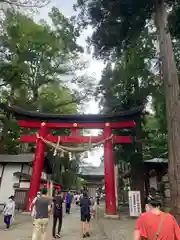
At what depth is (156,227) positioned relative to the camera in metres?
2.42

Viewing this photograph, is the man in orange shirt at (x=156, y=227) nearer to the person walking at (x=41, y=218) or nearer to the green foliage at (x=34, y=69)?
the person walking at (x=41, y=218)

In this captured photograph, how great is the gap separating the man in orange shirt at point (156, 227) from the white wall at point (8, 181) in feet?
51.1

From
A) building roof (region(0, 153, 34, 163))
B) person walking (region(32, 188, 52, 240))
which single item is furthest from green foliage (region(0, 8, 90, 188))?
person walking (region(32, 188, 52, 240))

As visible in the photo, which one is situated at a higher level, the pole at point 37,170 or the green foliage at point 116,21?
the green foliage at point 116,21

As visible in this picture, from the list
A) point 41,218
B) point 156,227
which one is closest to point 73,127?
point 41,218

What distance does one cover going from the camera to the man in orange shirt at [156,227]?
7.84 feet

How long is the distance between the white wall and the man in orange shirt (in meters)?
15.6

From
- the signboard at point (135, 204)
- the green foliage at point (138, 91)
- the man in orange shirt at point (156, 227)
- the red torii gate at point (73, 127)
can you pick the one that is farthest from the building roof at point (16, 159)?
the man in orange shirt at point (156, 227)

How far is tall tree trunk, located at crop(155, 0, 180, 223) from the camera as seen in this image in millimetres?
6143

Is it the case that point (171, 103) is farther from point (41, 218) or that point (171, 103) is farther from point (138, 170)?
point (138, 170)

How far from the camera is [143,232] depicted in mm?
2459

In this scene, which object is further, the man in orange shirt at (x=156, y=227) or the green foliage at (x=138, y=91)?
the green foliage at (x=138, y=91)

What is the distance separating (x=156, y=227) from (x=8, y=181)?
16.2m

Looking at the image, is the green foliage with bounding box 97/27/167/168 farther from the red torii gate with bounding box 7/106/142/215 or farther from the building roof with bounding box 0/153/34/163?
the building roof with bounding box 0/153/34/163
